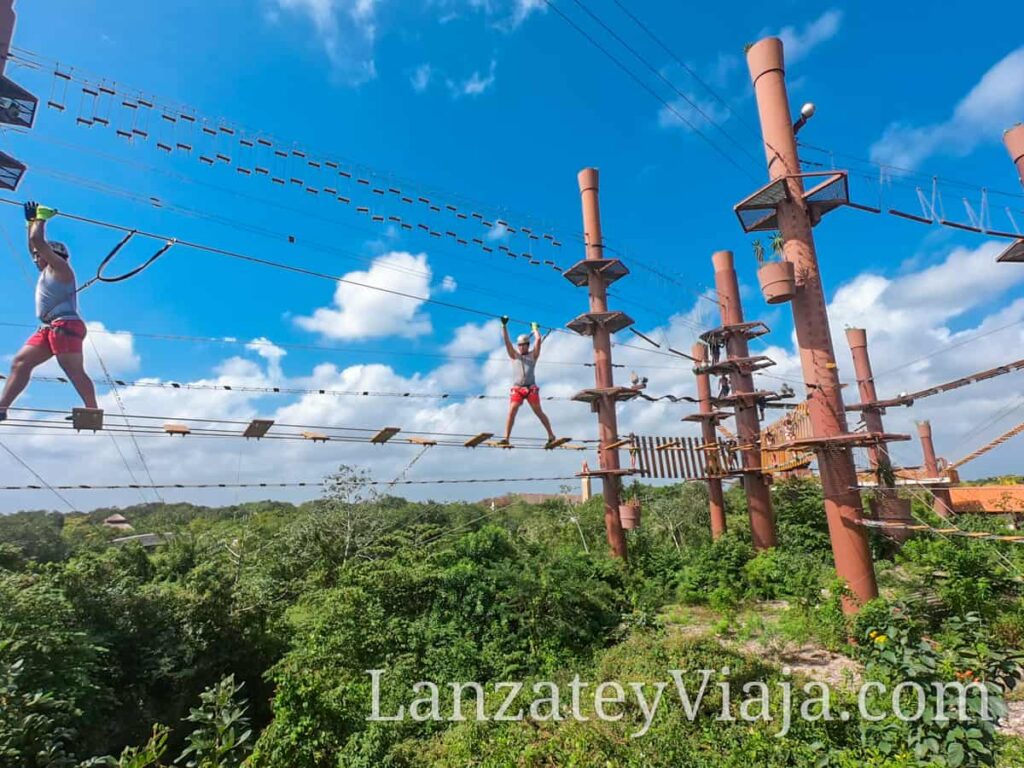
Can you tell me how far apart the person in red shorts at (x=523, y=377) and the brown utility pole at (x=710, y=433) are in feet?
21.8

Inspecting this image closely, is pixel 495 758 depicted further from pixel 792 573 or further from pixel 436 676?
pixel 792 573

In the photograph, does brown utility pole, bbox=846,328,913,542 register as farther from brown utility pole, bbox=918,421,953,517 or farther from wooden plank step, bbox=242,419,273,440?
wooden plank step, bbox=242,419,273,440

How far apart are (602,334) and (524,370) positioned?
10.8ft

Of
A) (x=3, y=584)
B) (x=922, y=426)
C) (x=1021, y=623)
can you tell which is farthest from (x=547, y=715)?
(x=922, y=426)

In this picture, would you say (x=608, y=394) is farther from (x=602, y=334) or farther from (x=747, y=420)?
(x=747, y=420)

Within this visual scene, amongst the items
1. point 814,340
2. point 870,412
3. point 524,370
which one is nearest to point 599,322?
point 524,370

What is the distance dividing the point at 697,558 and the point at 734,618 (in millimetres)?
3033

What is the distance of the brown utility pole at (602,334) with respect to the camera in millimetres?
13066

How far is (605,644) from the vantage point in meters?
11.2

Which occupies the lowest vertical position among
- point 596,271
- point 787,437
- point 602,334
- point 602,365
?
point 787,437

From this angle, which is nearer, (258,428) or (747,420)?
(258,428)

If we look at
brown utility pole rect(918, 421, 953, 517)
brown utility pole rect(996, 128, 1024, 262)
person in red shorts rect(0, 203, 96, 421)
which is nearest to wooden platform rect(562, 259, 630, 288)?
brown utility pole rect(996, 128, 1024, 262)

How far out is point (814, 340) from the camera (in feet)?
35.1

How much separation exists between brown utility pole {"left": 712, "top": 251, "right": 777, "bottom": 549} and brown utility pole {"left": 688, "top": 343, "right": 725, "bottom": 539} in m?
0.70
